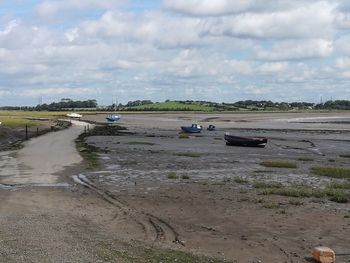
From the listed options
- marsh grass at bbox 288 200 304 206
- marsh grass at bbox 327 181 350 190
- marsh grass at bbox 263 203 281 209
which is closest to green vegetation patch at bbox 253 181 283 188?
marsh grass at bbox 327 181 350 190

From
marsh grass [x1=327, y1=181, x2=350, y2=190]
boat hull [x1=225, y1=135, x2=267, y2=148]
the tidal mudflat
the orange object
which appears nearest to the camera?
the orange object

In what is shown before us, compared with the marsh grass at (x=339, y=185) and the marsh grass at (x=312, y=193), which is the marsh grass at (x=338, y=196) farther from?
the marsh grass at (x=339, y=185)

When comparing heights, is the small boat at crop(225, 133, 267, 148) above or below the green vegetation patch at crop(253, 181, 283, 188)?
below

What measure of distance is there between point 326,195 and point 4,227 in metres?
11.7

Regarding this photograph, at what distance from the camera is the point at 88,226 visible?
14.4 m

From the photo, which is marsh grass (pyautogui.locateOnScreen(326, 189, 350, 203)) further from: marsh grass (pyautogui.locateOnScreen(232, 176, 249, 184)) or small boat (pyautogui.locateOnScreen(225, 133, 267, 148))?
small boat (pyautogui.locateOnScreen(225, 133, 267, 148))

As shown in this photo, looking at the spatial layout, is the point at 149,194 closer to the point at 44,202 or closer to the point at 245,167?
the point at 44,202

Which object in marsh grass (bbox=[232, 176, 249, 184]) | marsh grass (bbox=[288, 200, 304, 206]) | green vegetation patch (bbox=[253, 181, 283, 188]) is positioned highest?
marsh grass (bbox=[288, 200, 304, 206])

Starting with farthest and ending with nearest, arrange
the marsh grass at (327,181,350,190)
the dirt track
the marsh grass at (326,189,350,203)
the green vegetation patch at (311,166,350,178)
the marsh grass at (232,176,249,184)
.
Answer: the green vegetation patch at (311,166,350,178) → the marsh grass at (232,176,249,184) → the marsh grass at (327,181,350,190) → the marsh grass at (326,189,350,203) → the dirt track

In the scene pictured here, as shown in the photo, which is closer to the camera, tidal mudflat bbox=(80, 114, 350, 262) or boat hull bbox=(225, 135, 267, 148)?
tidal mudflat bbox=(80, 114, 350, 262)

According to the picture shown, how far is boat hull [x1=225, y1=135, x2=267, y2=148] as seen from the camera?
52219mm

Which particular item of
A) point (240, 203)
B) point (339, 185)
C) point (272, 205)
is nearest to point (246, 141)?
point (339, 185)

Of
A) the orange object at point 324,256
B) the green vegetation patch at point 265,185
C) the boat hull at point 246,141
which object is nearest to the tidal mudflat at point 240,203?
the green vegetation patch at point 265,185

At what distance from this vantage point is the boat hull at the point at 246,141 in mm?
52219
